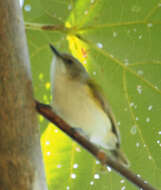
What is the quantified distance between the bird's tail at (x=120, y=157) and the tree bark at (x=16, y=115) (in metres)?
0.60

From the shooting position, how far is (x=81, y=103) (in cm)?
139

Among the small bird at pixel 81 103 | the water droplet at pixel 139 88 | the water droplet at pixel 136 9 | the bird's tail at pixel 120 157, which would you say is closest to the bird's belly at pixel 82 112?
the small bird at pixel 81 103

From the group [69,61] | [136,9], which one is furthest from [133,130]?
[136,9]

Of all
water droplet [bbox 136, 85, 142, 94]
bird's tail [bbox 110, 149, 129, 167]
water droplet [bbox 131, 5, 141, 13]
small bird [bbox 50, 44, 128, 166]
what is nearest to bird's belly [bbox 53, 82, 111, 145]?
small bird [bbox 50, 44, 128, 166]

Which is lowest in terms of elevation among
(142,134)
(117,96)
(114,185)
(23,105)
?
(114,185)

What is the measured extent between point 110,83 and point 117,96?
0.08 metres

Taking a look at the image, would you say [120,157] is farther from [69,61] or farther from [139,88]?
[69,61]

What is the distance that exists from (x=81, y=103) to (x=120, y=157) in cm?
35

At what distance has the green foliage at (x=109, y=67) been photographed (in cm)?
154

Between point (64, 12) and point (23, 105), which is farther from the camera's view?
point (64, 12)

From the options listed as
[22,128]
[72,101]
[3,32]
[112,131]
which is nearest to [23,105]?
[22,128]

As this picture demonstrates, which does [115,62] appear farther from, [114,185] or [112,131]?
[114,185]

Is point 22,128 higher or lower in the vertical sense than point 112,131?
higher

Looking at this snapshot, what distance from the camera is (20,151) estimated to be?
37.9 inches
